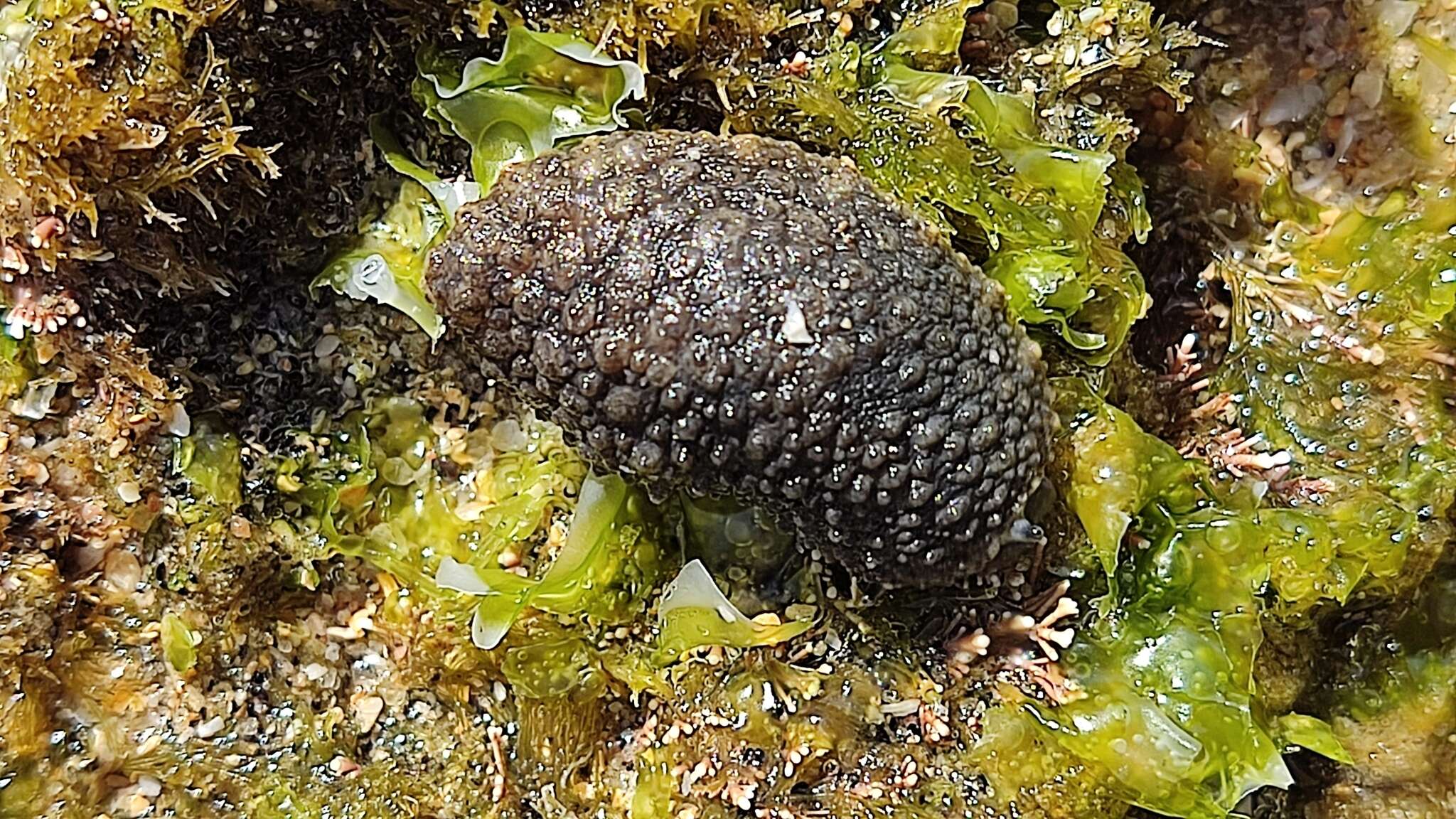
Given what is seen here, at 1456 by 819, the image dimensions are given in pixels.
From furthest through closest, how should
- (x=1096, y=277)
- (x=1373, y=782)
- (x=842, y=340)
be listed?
(x=1373, y=782) < (x=1096, y=277) < (x=842, y=340)

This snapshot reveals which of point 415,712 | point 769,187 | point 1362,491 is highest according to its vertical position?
point 769,187

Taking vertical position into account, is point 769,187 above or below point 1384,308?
above

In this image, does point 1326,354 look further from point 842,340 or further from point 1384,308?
point 842,340

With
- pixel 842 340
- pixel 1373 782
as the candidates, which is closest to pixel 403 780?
pixel 842 340

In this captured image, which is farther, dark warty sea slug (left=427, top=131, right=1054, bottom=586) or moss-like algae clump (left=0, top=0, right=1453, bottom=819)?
moss-like algae clump (left=0, top=0, right=1453, bottom=819)

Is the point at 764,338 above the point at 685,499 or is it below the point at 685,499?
above

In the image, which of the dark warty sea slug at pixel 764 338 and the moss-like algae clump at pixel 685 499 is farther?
the moss-like algae clump at pixel 685 499

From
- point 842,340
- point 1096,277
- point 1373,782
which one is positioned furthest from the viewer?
point 1373,782

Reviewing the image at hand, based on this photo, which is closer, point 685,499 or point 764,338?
point 764,338
